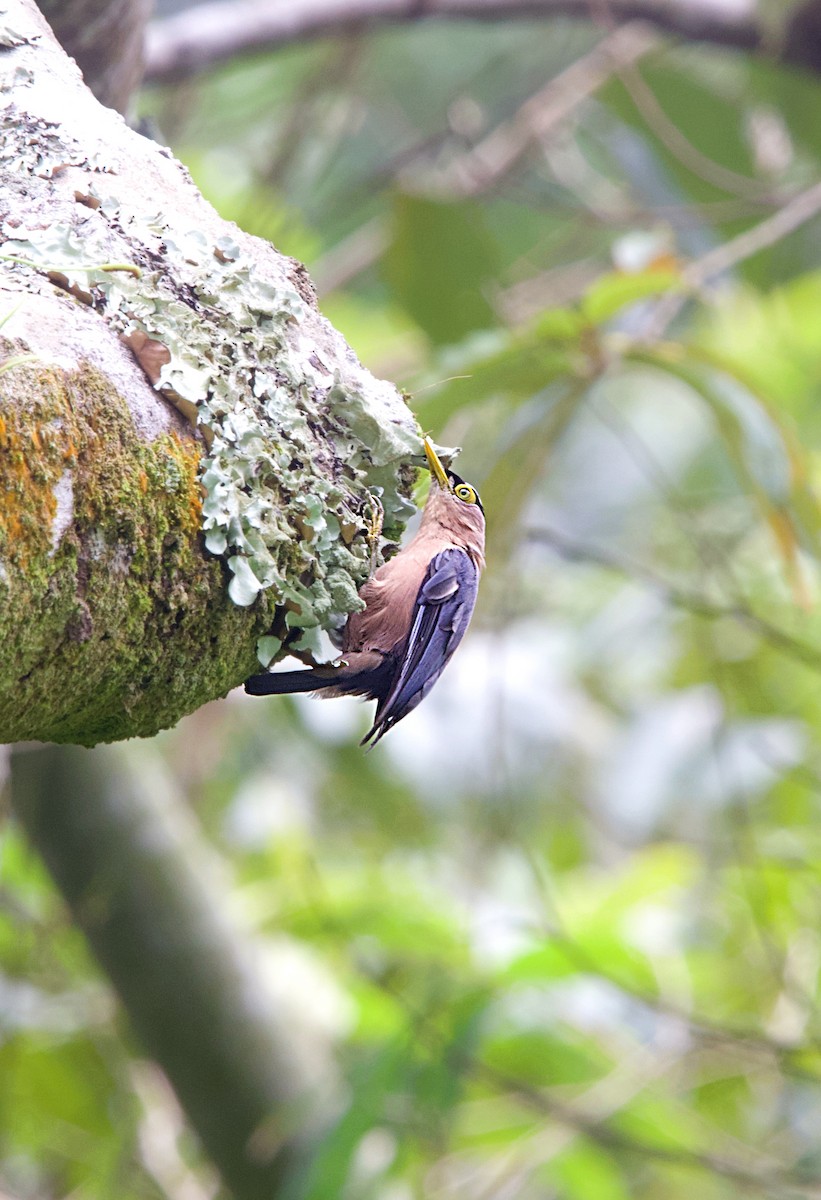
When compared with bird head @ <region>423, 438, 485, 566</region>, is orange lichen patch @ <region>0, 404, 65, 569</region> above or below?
above

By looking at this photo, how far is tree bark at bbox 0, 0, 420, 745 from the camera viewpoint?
1475 millimetres

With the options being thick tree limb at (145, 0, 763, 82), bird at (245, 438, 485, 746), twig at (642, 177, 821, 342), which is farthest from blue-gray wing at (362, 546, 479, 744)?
thick tree limb at (145, 0, 763, 82)

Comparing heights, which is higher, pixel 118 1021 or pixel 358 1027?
pixel 358 1027

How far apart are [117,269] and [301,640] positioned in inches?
23.1

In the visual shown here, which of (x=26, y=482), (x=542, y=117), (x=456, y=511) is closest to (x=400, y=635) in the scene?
(x=456, y=511)

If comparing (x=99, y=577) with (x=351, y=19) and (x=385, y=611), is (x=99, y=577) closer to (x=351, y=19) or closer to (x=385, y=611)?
(x=385, y=611)

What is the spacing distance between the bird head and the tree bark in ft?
1.12

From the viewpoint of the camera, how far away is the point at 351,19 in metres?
4.83

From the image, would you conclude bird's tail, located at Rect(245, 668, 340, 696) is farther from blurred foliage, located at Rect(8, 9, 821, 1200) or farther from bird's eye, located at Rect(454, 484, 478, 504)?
blurred foliage, located at Rect(8, 9, 821, 1200)

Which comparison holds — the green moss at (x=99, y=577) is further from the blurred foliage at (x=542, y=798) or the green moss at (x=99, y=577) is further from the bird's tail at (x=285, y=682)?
the blurred foliage at (x=542, y=798)

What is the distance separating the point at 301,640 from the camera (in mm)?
1880

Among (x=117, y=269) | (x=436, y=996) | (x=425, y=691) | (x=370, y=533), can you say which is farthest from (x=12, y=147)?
(x=436, y=996)

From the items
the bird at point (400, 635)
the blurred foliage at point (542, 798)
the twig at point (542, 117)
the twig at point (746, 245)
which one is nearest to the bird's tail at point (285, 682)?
the bird at point (400, 635)

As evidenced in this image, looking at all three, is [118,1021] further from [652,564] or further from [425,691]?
[652,564]
